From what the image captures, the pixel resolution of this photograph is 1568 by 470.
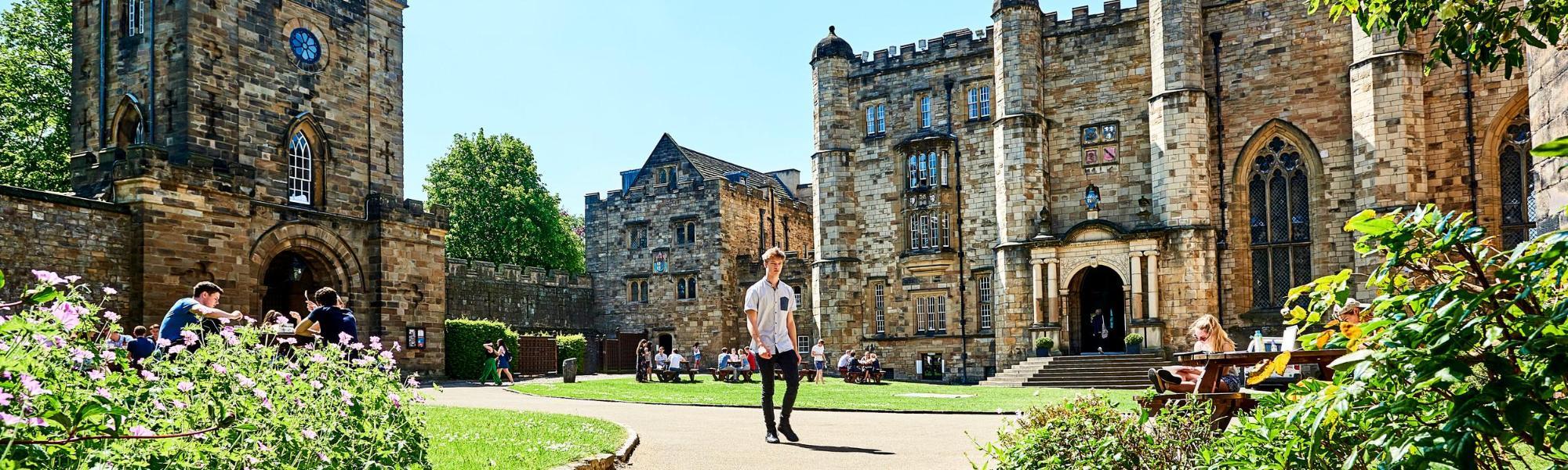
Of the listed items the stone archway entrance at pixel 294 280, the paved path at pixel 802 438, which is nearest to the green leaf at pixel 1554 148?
the paved path at pixel 802 438

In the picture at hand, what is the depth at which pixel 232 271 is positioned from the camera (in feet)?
77.4

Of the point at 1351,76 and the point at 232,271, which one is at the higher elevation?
the point at 1351,76

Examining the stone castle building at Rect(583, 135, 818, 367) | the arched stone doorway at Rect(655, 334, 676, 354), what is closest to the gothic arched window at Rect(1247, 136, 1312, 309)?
the stone castle building at Rect(583, 135, 818, 367)

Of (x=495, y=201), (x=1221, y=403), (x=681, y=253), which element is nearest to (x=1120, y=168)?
(x=681, y=253)

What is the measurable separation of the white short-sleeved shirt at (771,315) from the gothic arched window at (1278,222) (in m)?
24.1

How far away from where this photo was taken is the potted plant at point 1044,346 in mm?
31922

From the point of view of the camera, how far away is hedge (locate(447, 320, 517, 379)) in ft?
109

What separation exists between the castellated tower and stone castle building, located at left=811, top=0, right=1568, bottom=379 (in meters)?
0.06

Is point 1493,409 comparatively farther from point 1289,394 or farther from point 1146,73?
point 1146,73

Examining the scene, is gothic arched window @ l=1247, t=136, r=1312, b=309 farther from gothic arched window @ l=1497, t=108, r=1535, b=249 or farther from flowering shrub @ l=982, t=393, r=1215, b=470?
flowering shrub @ l=982, t=393, r=1215, b=470

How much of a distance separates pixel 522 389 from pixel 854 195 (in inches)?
651

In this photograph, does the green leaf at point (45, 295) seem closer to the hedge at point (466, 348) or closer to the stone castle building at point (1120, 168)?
the stone castle building at point (1120, 168)

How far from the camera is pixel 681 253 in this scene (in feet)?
162

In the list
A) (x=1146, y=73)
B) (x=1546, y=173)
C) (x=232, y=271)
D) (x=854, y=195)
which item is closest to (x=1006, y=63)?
(x=1146, y=73)
